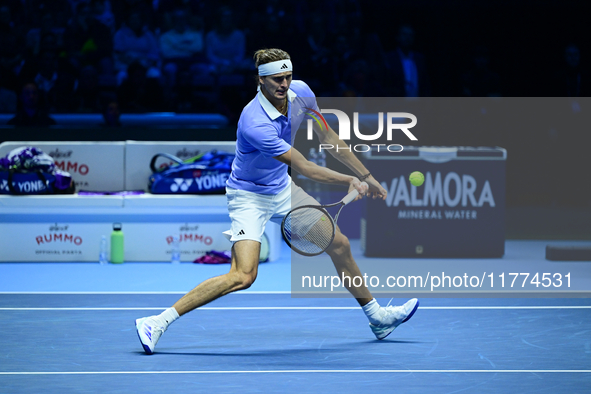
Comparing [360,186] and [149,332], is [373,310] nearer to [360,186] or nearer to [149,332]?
[360,186]

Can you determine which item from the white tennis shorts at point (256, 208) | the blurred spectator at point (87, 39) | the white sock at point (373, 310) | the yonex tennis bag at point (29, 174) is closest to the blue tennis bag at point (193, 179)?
the yonex tennis bag at point (29, 174)

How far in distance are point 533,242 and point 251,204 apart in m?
4.59

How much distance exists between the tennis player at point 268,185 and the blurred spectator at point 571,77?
674 cm

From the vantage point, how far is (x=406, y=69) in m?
9.83

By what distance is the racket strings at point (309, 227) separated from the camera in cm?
404

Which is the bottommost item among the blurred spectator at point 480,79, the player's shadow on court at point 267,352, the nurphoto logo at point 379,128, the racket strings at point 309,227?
the player's shadow on court at point 267,352

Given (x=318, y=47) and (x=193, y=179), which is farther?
(x=318, y=47)

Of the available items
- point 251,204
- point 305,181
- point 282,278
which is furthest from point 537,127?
point 251,204

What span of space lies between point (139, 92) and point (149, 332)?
19.8 ft

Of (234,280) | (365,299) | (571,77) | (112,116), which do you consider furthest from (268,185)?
(571,77)

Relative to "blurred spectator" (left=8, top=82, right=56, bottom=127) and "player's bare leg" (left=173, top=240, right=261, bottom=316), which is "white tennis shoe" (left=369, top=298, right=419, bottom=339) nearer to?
"player's bare leg" (left=173, top=240, right=261, bottom=316)

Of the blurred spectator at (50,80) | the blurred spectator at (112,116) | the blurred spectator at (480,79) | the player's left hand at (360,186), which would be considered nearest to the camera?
the player's left hand at (360,186)

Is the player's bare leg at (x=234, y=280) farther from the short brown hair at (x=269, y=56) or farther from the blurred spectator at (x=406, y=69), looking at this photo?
the blurred spectator at (x=406, y=69)

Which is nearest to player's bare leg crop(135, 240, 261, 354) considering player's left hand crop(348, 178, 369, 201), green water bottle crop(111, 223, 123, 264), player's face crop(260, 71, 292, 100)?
player's left hand crop(348, 178, 369, 201)
